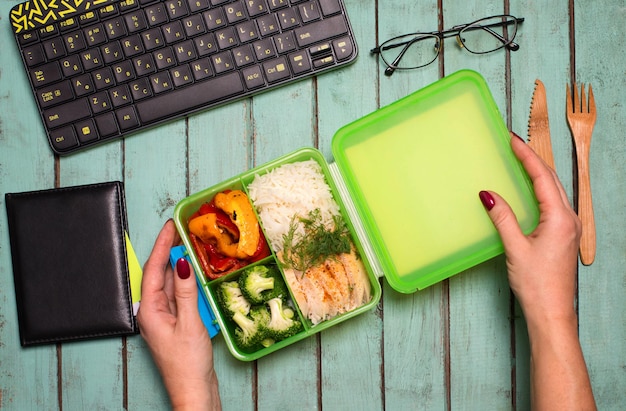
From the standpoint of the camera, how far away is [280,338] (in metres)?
1.12

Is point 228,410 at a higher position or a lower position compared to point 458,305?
lower

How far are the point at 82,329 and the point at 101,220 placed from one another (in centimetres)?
22

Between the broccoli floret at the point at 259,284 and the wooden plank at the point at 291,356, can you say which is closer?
the broccoli floret at the point at 259,284

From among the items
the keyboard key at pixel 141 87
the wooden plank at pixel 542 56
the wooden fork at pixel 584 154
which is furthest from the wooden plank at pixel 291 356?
the wooden fork at pixel 584 154

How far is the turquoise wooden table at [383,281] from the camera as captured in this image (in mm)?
1207

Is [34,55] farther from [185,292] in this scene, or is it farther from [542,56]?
[542,56]

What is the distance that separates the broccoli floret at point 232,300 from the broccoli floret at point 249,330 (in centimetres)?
1

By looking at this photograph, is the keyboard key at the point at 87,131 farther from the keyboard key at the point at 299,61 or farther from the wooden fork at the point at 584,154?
the wooden fork at the point at 584,154

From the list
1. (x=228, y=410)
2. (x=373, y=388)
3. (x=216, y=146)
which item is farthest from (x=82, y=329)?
(x=373, y=388)

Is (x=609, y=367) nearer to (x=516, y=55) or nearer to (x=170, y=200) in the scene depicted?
(x=516, y=55)

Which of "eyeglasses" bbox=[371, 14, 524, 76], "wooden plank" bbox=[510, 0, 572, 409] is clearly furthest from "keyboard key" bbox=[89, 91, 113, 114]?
"wooden plank" bbox=[510, 0, 572, 409]

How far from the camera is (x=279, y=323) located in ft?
3.62

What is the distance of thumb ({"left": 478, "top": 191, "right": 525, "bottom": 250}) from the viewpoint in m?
1.07

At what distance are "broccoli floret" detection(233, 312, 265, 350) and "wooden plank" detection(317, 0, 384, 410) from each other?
0.17 m
